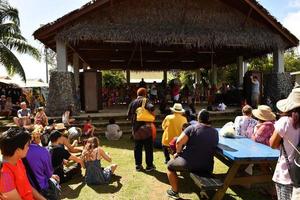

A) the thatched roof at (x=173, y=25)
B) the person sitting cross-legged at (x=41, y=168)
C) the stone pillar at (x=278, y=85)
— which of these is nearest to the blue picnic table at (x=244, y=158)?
the person sitting cross-legged at (x=41, y=168)

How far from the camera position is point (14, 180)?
3080 mm

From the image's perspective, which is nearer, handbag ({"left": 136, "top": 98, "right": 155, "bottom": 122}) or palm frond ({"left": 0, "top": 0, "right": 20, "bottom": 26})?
handbag ({"left": 136, "top": 98, "right": 155, "bottom": 122})

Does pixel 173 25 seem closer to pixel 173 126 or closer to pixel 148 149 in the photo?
pixel 173 126

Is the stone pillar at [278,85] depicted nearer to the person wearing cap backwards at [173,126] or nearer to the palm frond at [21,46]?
the person wearing cap backwards at [173,126]

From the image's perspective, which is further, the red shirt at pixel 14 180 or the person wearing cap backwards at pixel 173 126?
the person wearing cap backwards at pixel 173 126

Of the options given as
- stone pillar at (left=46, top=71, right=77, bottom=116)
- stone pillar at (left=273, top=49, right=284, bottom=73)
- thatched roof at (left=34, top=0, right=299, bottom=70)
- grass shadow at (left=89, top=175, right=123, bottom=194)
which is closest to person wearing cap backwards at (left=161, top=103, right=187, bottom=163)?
grass shadow at (left=89, top=175, right=123, bottom=194)

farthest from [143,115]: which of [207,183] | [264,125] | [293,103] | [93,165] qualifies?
[293,103]

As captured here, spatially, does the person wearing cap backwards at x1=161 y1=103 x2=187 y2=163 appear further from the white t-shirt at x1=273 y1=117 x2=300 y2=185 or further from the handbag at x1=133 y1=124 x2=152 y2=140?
the white t-shirt at x1=273 y1=117 x2=300 y2=185

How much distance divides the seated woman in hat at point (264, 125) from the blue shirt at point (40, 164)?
3.36 m

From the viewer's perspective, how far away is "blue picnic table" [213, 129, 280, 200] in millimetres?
4730

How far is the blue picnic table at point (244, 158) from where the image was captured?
4730 millimetres

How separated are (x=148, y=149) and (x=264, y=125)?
2505 millimetres

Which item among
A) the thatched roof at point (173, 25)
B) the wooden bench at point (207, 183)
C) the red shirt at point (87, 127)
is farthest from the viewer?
the thatched roof at point (173, 25)

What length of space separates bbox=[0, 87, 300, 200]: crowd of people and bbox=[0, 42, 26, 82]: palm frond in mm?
8956
